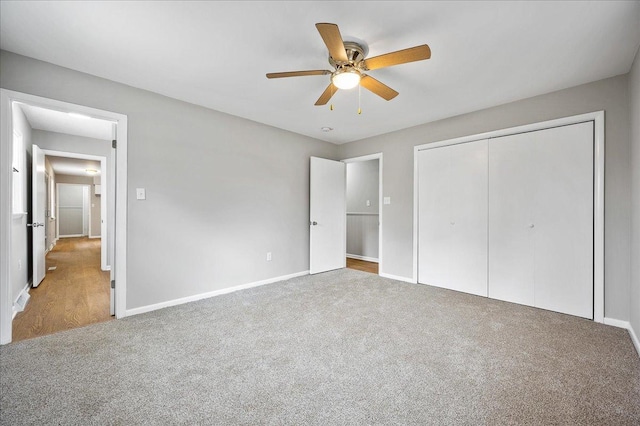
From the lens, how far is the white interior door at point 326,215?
453 cm

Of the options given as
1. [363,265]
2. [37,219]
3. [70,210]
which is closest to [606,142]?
[363,265]

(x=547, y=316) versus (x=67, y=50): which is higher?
(x=67, y=50)

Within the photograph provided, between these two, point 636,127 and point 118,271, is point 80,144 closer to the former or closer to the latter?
point 118,271

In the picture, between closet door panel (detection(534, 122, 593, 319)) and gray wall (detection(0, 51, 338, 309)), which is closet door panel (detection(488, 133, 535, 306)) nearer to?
closet door panel (detection(534, 122, 593, 319))

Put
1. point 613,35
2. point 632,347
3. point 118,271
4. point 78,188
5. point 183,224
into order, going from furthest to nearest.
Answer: point 78,188, point 183,224, point 118,271, point 632,347, point 613,35

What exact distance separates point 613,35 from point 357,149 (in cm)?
327

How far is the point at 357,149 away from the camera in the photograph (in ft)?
16.0

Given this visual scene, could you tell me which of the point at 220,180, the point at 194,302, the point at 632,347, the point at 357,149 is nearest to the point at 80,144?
the point at 220,180

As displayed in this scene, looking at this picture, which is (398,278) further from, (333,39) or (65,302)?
(65,302)

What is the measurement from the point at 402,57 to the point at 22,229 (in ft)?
15.1

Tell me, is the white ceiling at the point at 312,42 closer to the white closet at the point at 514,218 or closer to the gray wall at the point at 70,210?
the white closet at the point at 514,218

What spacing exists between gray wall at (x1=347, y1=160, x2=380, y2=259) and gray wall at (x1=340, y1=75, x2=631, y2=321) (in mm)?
1686

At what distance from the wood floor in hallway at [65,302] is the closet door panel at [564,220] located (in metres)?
4.70

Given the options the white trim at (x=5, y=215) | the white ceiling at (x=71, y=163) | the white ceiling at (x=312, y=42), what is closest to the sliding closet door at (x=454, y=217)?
the white ceiling at (x=312, y=42)
